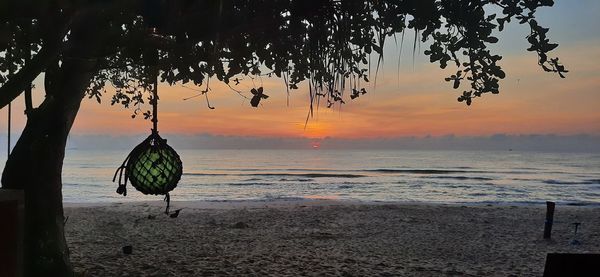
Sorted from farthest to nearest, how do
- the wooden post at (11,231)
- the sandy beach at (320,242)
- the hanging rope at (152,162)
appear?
1. the sandy beach at (320,242)
2. the hanging rope at (152,162)
3. the wooden post at (11,231)

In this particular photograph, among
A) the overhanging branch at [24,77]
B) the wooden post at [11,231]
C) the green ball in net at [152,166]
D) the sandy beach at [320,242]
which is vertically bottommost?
the sandy beach at [320,242]

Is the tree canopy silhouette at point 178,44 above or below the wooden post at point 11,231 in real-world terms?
above

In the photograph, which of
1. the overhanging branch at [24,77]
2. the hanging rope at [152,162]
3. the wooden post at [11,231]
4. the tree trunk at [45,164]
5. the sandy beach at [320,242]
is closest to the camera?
the wooden post at [11,231]

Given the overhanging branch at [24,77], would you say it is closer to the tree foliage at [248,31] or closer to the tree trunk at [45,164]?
the tree foliage at [248,31]

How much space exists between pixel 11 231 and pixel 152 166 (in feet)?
5.72

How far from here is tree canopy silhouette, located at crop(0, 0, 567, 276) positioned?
10.4 ft

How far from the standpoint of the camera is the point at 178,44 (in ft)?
13.3

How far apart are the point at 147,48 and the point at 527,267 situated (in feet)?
24.3

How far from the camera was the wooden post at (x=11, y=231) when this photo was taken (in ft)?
7.57

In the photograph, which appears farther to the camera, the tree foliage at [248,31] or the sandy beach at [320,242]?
the sandy beach at [320,242]

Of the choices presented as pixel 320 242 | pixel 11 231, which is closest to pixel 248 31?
pixel 11 231

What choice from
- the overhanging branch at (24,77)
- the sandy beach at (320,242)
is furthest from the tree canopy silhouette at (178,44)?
the sandy beach at (320,242)

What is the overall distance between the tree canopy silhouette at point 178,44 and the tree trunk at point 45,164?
12mm

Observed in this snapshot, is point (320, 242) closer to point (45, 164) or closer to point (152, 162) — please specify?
point (45, 164)
